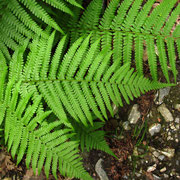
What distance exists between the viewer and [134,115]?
3.95 metres

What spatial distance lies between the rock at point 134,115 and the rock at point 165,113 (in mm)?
Answer: 406

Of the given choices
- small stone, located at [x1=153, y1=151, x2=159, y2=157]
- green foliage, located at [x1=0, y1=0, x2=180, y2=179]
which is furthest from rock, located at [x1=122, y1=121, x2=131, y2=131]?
green foliage, located at [x1=0, y1=0, x2=180, y2=179]

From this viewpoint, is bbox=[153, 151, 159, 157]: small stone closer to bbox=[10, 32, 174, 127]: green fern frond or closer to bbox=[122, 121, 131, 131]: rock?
bbox=[122, 121, 131, 131]: rock

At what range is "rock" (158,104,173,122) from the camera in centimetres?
386

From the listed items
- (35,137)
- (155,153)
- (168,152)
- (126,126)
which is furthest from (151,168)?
(35,137)

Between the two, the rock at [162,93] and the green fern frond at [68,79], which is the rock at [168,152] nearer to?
the rock at [162,93]

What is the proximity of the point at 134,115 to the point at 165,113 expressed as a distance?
22.1 inches

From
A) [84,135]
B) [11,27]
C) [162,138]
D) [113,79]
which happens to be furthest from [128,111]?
[11,27]

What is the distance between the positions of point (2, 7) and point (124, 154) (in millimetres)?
3082

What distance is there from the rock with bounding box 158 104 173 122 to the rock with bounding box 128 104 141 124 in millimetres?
406

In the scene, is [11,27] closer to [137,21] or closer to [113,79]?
[113,79]

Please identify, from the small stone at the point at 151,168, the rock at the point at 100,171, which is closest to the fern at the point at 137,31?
the small stone at the point at 151,168

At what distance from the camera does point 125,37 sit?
292 centimetres

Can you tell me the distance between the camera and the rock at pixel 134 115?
3.95 m
